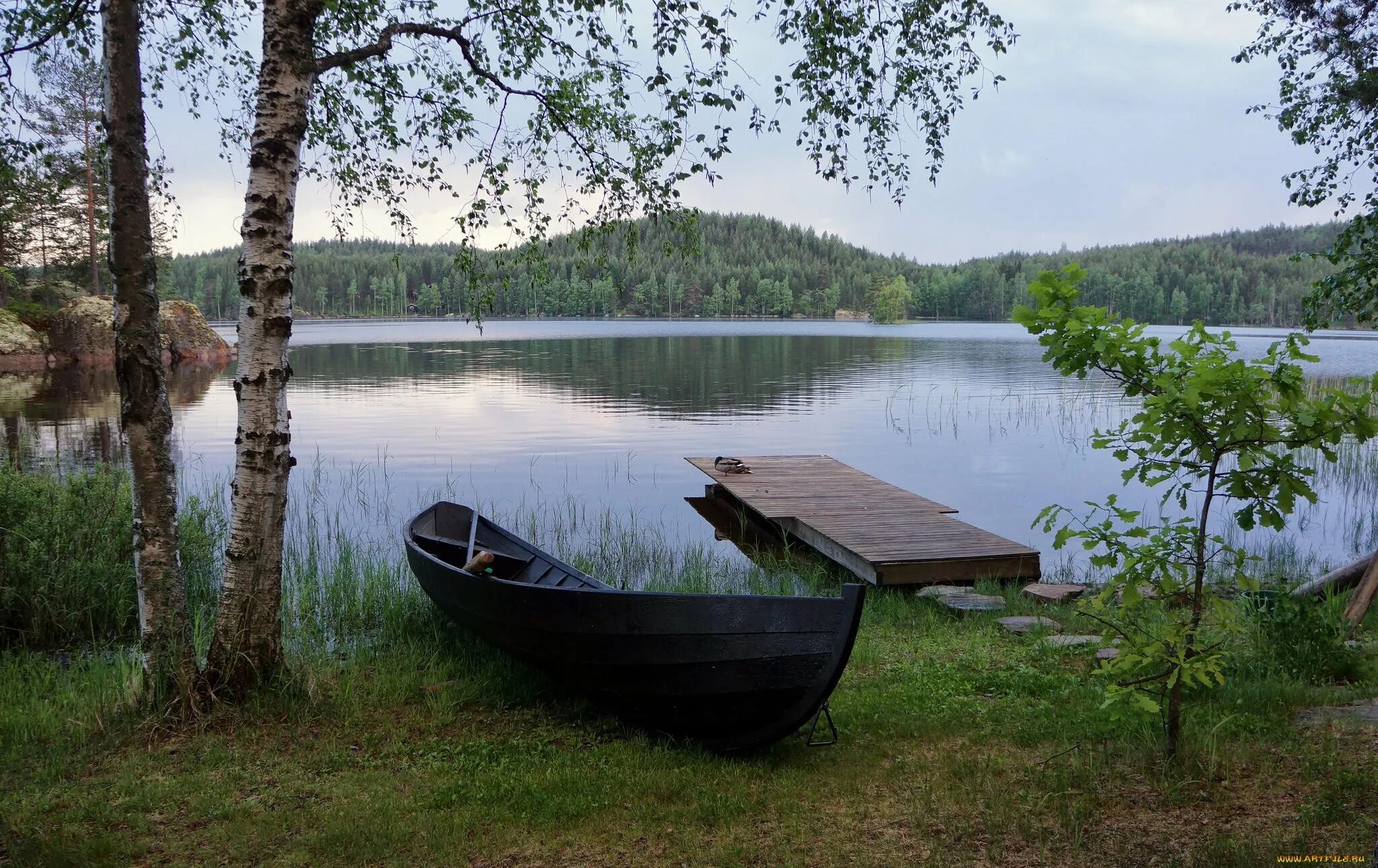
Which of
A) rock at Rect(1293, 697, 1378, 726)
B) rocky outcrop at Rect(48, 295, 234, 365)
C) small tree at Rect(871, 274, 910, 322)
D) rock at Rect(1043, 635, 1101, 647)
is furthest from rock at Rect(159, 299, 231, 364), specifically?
small tree at Rect(871, 274, 910, 322)

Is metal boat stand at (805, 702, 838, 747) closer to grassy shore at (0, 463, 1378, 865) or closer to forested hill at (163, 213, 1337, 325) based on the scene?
grassy shore at (0, 463, 1378, 865)

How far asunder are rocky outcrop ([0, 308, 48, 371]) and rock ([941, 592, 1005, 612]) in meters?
40.2

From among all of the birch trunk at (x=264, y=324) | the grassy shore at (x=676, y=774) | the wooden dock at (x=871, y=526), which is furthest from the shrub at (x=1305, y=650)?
the birch trunk at (x=264, y=324)

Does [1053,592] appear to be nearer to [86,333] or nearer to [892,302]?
[86,333]

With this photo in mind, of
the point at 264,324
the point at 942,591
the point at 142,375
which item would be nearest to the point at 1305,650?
the point at 942,591

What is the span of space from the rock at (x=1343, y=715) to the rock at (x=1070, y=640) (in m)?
1.83

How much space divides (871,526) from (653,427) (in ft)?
41.4

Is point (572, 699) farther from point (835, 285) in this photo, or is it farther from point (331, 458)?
point (835, 285)

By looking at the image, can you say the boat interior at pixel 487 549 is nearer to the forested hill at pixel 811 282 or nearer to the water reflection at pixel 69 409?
the water reflection at pixel 69 409

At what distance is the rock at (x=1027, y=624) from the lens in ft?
Answer: 24.4

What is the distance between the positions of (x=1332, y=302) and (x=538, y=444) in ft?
49.2

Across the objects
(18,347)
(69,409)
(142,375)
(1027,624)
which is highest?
(18,347)

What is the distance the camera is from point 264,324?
4.95 m

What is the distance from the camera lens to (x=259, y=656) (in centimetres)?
527
